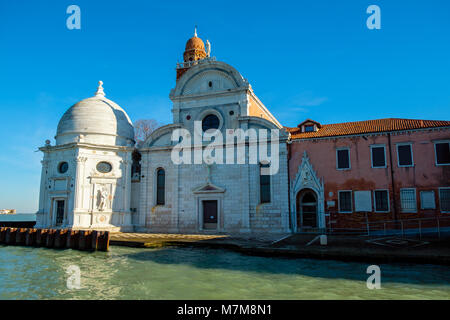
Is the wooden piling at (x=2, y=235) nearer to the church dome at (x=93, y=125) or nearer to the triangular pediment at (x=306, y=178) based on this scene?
the church dome at (x=93, y=125)


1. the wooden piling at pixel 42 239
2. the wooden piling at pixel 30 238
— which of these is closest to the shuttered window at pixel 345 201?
the wooden piling at pixel 42 239

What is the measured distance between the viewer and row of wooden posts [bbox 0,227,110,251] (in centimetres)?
1858

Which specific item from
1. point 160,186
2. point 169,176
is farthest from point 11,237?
point 169,176

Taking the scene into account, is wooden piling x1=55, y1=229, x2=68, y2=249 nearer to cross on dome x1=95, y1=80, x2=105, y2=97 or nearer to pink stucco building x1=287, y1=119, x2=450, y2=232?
cross on dome x1=95, y1=80, x2=105, y2=97

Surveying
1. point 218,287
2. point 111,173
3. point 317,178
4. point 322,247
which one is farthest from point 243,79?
point 218,287

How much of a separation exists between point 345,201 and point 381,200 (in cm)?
212

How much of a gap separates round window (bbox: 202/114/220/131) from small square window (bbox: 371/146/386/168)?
1100 centimetres

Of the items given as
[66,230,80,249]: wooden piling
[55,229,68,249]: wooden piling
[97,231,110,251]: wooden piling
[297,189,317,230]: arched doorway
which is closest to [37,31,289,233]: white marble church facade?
[297,189,317,230]: arched doorway

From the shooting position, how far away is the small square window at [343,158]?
72.9 ft

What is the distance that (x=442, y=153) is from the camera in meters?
20.4

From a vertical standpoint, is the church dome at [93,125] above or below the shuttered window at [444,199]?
above

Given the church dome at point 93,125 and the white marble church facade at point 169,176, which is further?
the church dome at point 93,125

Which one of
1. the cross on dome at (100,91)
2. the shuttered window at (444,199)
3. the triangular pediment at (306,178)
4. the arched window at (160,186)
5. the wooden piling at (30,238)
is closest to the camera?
the shuttered window at (444,199)

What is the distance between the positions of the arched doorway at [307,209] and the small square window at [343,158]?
8.56 ft
